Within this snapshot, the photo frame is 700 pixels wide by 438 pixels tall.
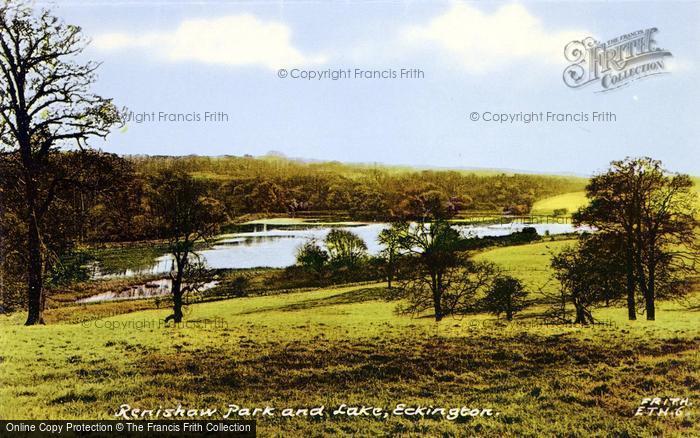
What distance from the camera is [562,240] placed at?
5.92 metres

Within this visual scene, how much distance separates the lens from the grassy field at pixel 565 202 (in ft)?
19.3

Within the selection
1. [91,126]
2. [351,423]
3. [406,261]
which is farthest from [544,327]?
[91,126]

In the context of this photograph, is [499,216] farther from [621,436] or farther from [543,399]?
[621,436]

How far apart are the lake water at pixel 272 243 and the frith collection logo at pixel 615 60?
169 centimetres

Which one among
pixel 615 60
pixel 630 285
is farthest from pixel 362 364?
pixel 615 60

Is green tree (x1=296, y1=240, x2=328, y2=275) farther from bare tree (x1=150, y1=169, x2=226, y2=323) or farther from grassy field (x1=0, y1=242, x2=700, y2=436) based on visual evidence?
bare tree (x1=150, y1=169, x2=226, y2=323)

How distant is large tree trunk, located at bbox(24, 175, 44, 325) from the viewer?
19.7ft

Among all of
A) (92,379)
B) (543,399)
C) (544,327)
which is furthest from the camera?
(544,327)

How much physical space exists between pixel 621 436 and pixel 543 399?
72 centimetres

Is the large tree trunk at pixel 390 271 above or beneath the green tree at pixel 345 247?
beneath

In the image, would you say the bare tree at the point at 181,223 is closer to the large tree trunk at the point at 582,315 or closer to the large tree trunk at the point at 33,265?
the large tree trunk at the point at 33,265

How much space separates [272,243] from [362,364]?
1.78 metres

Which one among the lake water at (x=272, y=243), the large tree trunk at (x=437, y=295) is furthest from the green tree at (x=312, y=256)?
the large tree trunk at (x=437, y=295)

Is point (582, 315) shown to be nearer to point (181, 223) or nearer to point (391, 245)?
point (391, 245)
